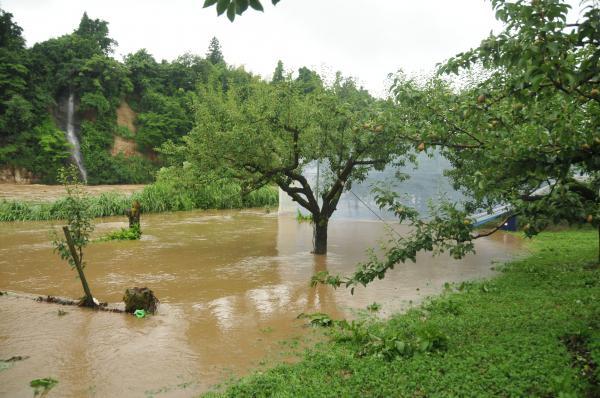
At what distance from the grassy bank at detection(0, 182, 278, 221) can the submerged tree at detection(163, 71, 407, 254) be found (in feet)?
20.4

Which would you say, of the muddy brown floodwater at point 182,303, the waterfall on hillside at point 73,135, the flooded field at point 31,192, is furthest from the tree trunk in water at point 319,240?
the waterfall on hillside at point 73,135

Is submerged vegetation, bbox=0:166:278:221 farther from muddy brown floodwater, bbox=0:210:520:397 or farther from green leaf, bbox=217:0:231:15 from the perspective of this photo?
green leaf, bbox=217:0:231:15

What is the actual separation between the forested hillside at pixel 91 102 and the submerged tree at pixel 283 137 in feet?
58.9

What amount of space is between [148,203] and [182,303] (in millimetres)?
15497

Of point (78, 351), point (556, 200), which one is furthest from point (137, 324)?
point (556, 200)

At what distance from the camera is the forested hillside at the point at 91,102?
31219mm

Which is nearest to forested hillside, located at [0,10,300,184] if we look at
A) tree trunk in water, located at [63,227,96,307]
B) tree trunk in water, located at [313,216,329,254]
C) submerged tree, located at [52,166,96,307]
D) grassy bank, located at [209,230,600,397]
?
tree trunk in water, located at [313,216,329,254]

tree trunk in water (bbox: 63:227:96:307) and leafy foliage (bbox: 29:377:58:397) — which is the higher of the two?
tree trunk in water (bbox: 63:227:96:307)

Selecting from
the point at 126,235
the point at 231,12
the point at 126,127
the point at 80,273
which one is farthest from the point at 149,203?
the point at 231,12

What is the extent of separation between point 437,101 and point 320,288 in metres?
4.73

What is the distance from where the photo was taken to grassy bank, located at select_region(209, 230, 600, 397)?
13.8 feet

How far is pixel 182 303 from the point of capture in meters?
8.07

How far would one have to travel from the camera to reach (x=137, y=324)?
6812 mm

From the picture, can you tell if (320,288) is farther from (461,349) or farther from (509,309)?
(461,349)
